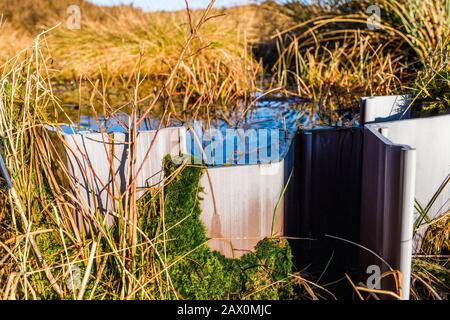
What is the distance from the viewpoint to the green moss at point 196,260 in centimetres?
202

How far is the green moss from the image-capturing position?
6.62ft

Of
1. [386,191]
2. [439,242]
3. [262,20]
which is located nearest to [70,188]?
[386,191]

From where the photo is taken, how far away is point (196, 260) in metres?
2.05

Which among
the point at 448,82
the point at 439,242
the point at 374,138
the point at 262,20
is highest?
the point at 262,20

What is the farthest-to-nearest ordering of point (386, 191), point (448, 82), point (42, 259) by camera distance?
point (448, 82) → point (386, 191) → point (42, 259)

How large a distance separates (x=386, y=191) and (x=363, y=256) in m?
0.42

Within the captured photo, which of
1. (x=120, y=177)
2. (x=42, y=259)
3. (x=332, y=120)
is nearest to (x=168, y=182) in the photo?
(x=120, y=177)

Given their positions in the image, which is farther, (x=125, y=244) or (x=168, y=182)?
(x=168, y=182)

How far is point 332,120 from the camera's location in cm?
332

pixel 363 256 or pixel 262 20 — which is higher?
pixel 262 20

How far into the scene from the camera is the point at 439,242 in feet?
8.13

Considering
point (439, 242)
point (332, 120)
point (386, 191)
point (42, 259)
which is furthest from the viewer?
point (332, 120)

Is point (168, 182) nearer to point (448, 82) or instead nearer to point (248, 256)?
point (248, 256)

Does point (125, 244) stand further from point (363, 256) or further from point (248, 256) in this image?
point (363, 256)
